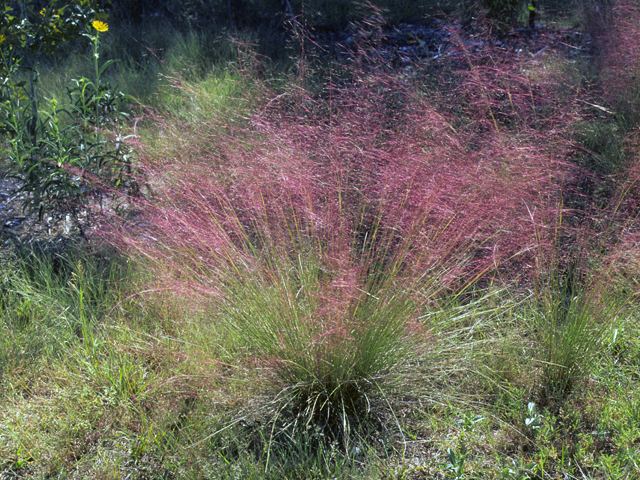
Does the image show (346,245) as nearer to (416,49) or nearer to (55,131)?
(55,131)

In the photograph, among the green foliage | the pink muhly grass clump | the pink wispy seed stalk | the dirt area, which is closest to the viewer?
the pink muhly grass clump

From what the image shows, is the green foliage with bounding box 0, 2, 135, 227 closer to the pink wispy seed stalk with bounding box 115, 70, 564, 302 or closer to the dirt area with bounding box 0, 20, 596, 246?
the dirt area with bounding box 0, 20, 596, 246

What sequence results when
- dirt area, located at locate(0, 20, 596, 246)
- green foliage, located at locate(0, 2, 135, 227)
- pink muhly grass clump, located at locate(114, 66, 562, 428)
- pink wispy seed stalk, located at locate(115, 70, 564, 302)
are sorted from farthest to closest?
1. dirt area, located at locate(0, 20, 596, 246)
2. green foliage, located at locate(0, 2, 135, 227)
3. pink wispy seed stalk, located at locate(115, 70, 564, 302)
4. pink muhly grass clump, located at locate(114, 66, 562, 428)

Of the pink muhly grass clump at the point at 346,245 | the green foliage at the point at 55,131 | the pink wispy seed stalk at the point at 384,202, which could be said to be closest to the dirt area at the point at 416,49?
the green foliage at the point at 55,131

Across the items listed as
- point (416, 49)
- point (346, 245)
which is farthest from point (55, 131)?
point (416, 49)

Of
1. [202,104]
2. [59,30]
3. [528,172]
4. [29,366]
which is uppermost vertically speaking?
[59,30]

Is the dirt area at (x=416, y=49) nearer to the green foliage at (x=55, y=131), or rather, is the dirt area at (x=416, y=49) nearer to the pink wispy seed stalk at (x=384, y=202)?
the green foliage at (x=55, y=131)

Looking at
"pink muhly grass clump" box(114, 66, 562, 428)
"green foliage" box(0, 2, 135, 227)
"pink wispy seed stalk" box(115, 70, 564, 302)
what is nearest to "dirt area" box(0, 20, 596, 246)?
"green foliage" box(0, 2, 135, 227)

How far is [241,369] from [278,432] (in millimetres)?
284

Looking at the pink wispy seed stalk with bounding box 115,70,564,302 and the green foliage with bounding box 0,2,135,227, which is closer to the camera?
the pink wispy seed stalk with bounding box 115,70,564,302

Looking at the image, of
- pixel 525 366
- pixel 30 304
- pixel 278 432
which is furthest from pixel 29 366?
pixel 525 366

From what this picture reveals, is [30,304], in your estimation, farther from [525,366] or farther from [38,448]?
[525,366]

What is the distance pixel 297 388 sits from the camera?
6.43ft

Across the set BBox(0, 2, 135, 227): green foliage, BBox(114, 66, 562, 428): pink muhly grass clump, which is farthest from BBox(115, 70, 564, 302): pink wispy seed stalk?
BBox(0, 2, 135, 227): green foliage
